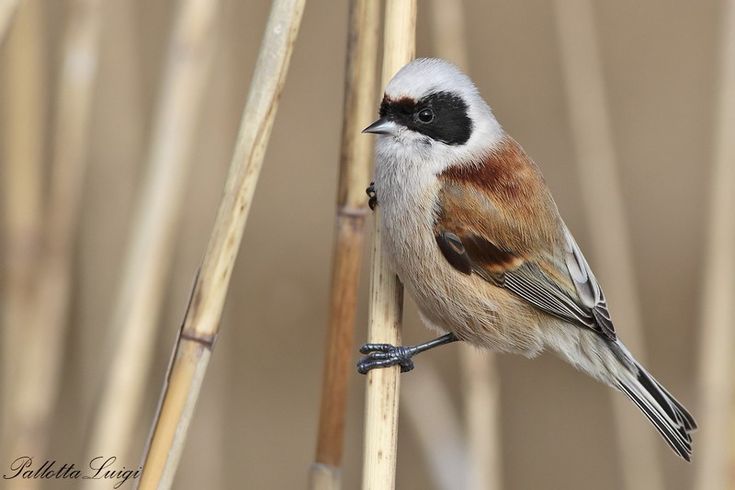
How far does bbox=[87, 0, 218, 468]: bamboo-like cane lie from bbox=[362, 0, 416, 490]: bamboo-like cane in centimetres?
41

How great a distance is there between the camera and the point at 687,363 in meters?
4.11

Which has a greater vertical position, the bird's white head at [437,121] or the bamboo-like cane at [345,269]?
the bird's white head at [437,121]

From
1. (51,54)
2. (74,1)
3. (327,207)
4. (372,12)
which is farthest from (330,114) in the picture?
(372,12)

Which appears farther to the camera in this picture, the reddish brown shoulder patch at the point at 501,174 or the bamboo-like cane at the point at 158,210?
the reddish brown shoulder patch at the point at 501,174

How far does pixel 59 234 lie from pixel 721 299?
1584mm

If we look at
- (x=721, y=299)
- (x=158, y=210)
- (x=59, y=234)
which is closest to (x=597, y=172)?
(x=721, y=299)

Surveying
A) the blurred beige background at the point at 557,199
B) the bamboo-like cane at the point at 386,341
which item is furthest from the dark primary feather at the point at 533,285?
the blurred beige background at the point at 557,199

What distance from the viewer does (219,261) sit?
1638 millimetres

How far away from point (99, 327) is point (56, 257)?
553 millimetres

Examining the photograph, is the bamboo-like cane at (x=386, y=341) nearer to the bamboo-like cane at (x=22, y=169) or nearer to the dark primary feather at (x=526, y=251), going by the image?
the dark primary feather at (x=526, y=251)

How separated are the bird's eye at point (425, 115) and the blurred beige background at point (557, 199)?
1.80 m

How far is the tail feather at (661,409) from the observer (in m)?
2.18

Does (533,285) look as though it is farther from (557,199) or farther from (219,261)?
(557,199)

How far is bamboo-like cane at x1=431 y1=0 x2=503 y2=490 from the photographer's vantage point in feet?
7.84
